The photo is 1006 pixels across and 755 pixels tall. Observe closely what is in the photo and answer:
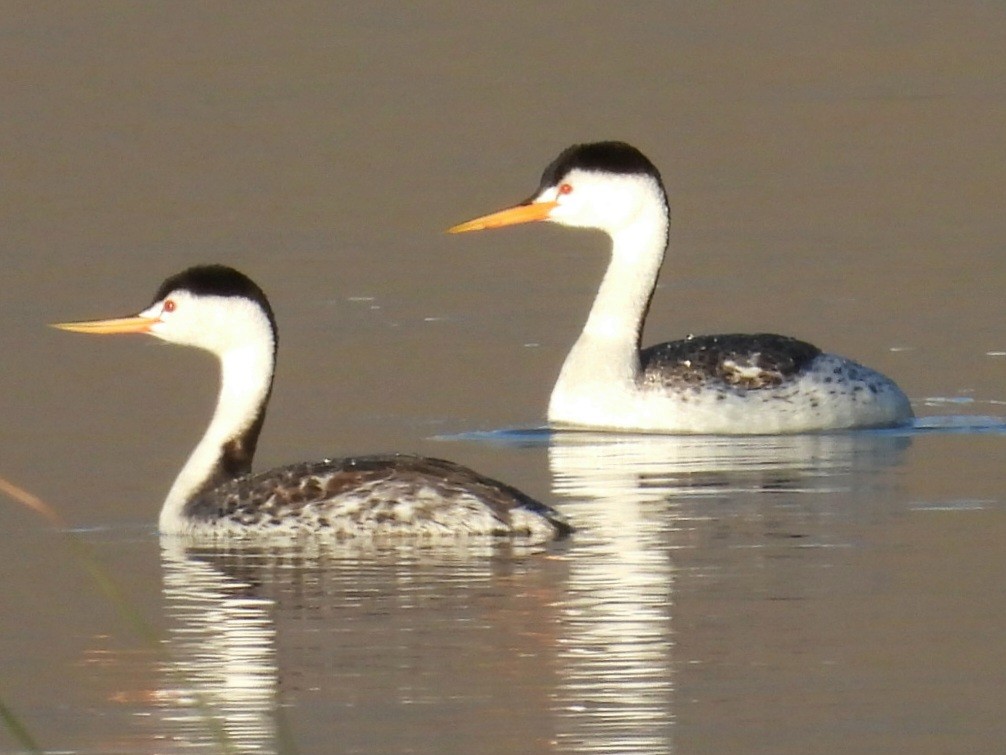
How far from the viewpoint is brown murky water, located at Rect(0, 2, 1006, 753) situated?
11875 mm

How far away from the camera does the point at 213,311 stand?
16266 mm

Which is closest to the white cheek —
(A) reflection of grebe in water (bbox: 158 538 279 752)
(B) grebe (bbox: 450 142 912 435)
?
(B) grebe (bbox: 450 142 912 435)

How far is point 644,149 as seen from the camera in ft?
109

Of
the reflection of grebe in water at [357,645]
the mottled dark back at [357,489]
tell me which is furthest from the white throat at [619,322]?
the reflection of grebe in water at [357,645]

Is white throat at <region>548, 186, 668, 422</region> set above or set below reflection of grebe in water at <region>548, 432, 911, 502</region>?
above

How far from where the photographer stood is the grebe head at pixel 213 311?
1623 centimetres

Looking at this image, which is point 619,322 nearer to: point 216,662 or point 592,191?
point 592,191

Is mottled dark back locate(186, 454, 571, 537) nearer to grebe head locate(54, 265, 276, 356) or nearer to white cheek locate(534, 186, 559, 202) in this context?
grebe head locate(54, 265, 276, 356)

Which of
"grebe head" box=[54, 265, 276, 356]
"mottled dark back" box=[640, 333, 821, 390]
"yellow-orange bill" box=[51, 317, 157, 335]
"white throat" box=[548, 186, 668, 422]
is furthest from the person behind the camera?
"white throat" box=[548, 186, 668, 422]

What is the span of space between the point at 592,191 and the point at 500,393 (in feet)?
4.43

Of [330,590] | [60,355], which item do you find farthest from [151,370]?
[330,590]

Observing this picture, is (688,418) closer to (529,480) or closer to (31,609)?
(529,480)

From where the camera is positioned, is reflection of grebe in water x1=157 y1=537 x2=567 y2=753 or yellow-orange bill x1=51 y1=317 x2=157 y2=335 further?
yellow-orange bill x1=51 y1=317 x2=157 y2=335

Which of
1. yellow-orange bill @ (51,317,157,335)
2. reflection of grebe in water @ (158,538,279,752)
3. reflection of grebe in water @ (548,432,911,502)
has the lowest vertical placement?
reflection of grebe in water @ (158,538,279,752)
